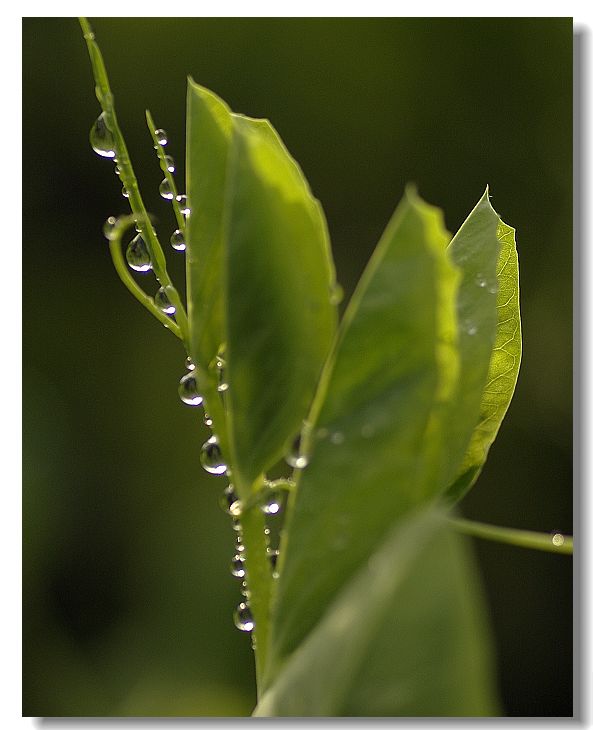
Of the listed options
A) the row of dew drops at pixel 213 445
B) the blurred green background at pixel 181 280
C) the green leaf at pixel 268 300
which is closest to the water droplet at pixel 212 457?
the row of dew drops at pixel 213 445

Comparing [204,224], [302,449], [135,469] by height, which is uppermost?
[204,224]

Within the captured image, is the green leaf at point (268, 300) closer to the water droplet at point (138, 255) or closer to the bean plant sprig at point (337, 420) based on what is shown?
the bean plant sprig at point (337, 420)

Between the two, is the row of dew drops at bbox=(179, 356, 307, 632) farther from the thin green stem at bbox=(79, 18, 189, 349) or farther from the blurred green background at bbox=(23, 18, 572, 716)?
the blurred green background at bbox=(23, 18, 572, 716)

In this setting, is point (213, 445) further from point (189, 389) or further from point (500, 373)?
point (500, 373)

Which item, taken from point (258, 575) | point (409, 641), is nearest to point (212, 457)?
point (258, 575)

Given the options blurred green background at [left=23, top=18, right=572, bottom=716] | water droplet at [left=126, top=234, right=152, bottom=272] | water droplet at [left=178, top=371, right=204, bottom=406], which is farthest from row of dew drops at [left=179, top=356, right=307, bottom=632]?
blurred green background at [left=23, top=18, right=572, bottom=716]

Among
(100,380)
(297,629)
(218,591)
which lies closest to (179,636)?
(218,591)

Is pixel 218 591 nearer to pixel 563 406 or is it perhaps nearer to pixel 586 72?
pixel 563 406
